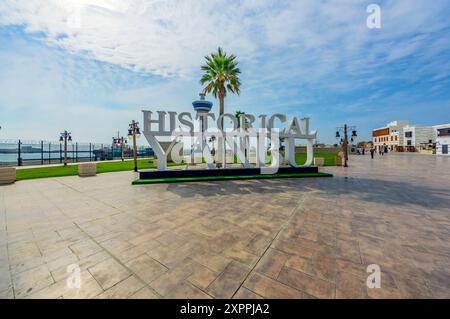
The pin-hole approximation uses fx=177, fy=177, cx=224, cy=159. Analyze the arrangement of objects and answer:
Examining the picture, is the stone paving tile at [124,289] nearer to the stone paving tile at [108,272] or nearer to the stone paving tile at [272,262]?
the stone paving tile at [108,272]

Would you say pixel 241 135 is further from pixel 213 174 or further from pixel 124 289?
pixel 124 289

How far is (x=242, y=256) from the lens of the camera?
3.64 meters

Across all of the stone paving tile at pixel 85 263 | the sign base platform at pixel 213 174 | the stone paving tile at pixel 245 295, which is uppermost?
the sign base platform at pixel 213 174

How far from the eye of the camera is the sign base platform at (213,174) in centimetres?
1223

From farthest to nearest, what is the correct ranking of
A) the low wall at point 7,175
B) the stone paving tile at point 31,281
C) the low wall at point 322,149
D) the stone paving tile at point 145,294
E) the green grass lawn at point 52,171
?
the low wall at point 322,149
the green grass lawn at point 52,171
the low wall at point 7,175
the stone paving tile at point 31,281
the stone paving tile at point 145,294

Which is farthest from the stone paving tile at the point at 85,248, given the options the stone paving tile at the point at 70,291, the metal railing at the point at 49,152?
the metal railing at the point at 49,152

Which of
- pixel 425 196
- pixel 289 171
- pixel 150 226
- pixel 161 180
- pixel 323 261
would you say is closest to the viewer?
pixel 323 261

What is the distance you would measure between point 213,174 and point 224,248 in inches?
379

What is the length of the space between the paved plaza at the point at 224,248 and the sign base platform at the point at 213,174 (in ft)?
16.1

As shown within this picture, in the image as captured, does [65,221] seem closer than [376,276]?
No

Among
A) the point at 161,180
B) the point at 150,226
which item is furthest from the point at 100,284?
the point at 161,180
